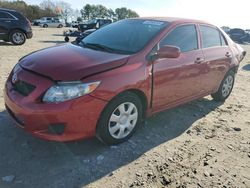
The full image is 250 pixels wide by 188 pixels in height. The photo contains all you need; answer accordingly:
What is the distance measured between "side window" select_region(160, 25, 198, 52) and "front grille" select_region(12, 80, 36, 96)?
1971 millimetres

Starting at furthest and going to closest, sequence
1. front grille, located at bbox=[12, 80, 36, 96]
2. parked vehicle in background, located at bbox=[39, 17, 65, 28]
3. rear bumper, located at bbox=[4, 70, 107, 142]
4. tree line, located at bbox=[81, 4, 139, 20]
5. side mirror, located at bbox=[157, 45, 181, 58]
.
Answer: tree line, located at bbox=[81, 4, 139, 20] → parked vehicle in background, located at bbox=[39, 17, 65, 28] → side mirror, located at bbox=[157, 45, 181, 58] → front grille, located at bbox=[12, 80, 36, 96] → rear bumper, located at bbox=[4, 70, 107, 142]

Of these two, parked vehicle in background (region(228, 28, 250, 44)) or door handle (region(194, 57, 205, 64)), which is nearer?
door handle (region(194, 57, 205, 64))

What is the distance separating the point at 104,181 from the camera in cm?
321

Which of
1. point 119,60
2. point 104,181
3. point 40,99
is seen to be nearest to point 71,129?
point 40,99

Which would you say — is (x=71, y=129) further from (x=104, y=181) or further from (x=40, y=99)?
(x=104, y=181)

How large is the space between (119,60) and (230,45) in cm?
333

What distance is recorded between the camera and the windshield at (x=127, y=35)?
4.18 metres

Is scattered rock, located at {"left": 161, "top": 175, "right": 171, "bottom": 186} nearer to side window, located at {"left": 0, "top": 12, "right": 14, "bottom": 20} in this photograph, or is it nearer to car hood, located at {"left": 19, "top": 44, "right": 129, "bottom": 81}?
car hood, located at {"left": 19, "top": 44, "right": 129, "bottom": 81}

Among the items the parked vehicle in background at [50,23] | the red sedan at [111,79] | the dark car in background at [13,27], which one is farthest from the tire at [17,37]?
the parked vehicle in background at [50,23]

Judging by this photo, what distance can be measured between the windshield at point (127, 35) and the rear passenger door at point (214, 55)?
1146 mm

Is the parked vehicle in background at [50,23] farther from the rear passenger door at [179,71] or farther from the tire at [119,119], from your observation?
the tire at [119,119]

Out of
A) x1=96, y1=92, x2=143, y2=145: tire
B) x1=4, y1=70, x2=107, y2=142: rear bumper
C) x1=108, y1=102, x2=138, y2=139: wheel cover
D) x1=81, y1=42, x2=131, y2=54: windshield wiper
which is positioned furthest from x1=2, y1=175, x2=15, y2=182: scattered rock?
x1=81, y1=42, x2=131, y2=54: windshield wiper

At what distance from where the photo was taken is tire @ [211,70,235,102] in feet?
19.9

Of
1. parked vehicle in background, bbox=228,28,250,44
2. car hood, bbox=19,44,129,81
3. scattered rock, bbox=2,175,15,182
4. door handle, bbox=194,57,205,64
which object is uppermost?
car hood, bbox=19,44,129,81
